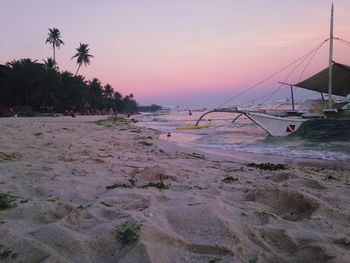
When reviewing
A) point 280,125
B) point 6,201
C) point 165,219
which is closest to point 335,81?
point 280,125

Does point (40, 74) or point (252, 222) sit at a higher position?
point (40, 74)

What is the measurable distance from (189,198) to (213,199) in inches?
9.8

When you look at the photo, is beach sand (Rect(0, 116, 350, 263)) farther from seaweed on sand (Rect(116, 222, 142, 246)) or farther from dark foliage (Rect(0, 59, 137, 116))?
dark foliage (Rect(0, 59, 137, 116))

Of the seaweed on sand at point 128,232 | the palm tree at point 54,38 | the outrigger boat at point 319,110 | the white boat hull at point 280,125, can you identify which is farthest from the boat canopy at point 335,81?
the palm tree at point 54,38

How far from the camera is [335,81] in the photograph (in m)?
20.3

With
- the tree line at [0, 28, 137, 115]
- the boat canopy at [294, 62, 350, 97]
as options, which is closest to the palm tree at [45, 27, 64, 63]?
the tree line at [0, 28, 137, 115]

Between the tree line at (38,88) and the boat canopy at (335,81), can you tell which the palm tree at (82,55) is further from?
the boat canopy at (335,81)

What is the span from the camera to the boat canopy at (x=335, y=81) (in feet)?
62.3

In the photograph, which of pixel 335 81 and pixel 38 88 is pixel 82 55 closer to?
pixel 38 88

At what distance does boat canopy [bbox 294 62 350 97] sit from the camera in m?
19.0

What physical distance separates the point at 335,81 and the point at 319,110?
2010 mm

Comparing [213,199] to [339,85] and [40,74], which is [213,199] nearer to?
[339,85]

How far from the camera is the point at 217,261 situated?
2.29 m

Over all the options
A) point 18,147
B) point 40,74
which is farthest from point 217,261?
point 40,74
